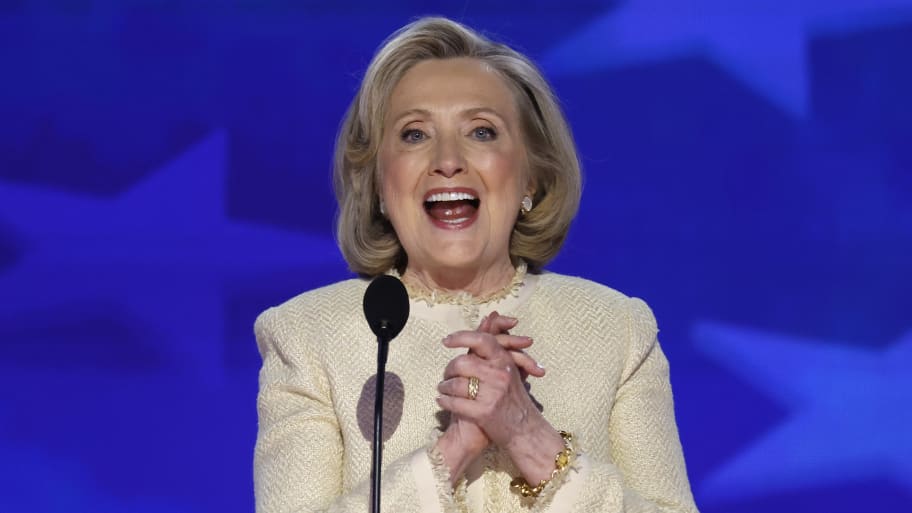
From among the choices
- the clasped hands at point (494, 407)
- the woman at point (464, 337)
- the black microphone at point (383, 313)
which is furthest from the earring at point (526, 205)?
the black microphone at point (383, 313)

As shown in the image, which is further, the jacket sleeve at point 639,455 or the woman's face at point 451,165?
the woman's face at point 451,165

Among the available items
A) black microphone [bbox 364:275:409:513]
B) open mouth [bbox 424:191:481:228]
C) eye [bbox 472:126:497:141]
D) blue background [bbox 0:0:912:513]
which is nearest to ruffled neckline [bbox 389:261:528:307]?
open mouth [bbox 424:191:481:228]

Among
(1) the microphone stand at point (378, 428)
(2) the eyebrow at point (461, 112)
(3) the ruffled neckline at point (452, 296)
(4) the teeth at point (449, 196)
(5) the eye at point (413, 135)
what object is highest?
(2) the eyebrow at point (461, 112)

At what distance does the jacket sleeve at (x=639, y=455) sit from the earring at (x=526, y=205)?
8.0 inches

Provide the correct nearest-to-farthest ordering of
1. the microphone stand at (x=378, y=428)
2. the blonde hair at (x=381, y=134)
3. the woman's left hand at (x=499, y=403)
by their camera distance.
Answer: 1. the microphone stand at (x=378, y=428)
2. the woman's left hand at (x=499, y=403)
3. the blonde hair at (x=381, y=134)

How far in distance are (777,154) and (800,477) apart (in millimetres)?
702

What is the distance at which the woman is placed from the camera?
66.9 inches

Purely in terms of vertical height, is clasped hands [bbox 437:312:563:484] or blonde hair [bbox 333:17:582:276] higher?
blonde hair [bbox 333:17:582:276]

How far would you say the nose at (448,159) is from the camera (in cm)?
187

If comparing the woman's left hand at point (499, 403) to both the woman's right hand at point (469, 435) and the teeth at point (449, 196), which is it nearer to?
the woman's right hand at point (469, 435)

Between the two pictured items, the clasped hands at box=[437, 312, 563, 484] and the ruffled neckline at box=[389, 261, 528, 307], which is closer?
the clasped hands at box=[437, 312, 563, 484]

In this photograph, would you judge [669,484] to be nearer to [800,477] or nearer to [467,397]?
[467,397]

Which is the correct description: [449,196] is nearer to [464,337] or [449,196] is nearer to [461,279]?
[461,279]

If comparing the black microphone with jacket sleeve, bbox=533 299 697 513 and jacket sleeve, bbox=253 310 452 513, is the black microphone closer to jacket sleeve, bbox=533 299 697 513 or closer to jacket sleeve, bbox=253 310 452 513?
jacket sleeve, bbox=253 310 452 513
